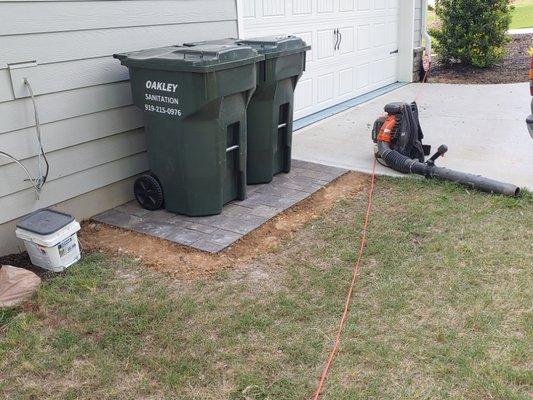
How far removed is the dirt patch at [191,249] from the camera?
342cm

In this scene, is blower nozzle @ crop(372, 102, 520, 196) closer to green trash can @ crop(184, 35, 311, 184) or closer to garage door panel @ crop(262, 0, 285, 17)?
green trash can @ crop(184, 35, 311, 184)

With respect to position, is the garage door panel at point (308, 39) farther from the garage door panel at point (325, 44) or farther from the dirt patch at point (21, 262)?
the dirt patch at point (21, 262)

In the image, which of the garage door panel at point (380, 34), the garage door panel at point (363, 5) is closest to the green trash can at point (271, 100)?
the garage door panel at point (363, 5)

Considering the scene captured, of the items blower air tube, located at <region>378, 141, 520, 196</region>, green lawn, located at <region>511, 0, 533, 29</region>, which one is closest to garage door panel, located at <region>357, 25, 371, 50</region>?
blower air tube, located at <region>378, 141, 520, 196</region>

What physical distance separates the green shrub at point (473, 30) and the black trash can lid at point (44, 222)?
848 cm

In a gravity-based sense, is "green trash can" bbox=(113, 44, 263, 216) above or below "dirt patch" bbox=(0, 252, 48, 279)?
above

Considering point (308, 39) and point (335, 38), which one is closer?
point (308, 39)

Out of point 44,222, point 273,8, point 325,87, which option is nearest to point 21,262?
point 44,222

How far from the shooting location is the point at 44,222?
3.33 m

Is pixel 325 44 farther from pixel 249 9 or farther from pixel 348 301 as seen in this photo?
pixel 348 301

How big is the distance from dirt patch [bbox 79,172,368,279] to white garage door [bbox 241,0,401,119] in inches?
81.4

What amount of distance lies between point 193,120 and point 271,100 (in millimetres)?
948

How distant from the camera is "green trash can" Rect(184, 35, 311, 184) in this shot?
13.9 feet

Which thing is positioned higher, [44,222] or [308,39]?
[308,39]
